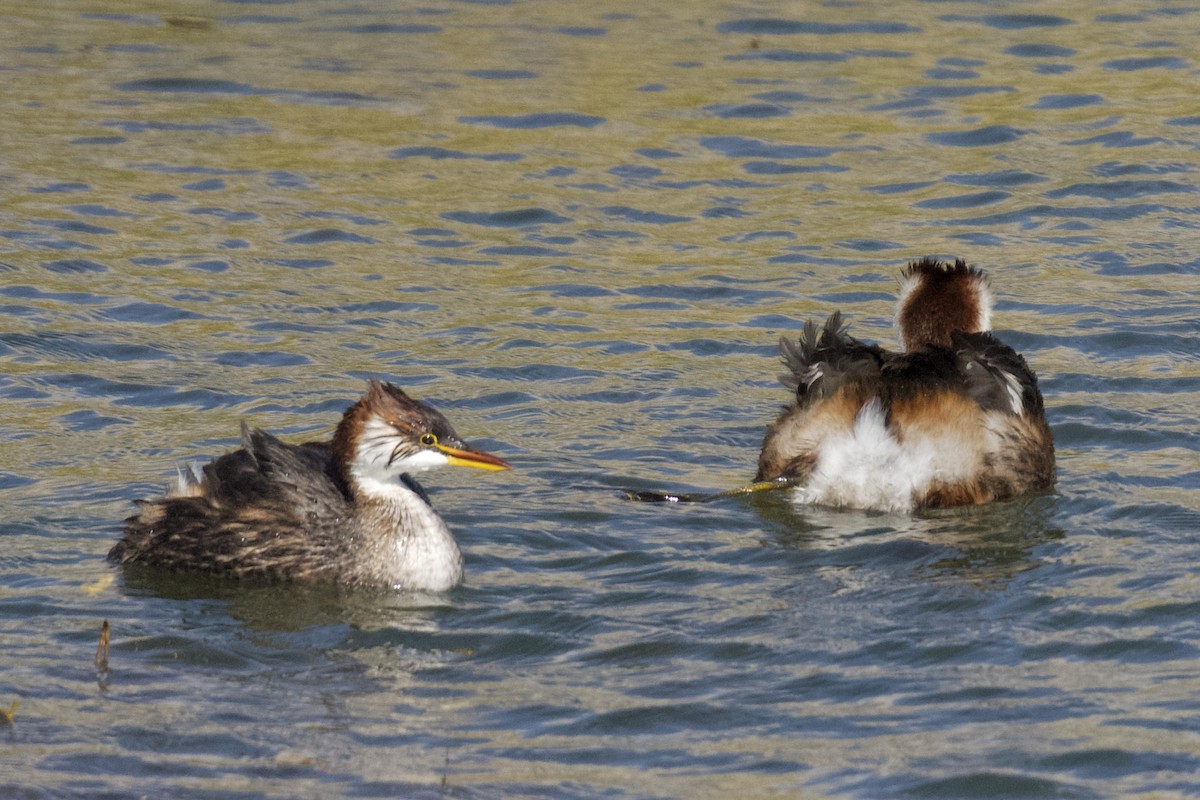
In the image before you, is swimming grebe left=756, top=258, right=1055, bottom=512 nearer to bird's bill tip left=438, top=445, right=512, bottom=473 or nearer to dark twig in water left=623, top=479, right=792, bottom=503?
dark twig in water left=623, top=479, right=792, bottom=503

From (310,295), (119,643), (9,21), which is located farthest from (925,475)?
(9,21)

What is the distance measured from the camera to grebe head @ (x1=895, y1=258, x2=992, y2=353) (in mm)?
8422

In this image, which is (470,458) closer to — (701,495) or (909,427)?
(701,495)

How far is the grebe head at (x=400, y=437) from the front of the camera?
724cm

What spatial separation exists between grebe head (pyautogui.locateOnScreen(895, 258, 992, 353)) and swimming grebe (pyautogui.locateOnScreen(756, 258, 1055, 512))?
0.98ft

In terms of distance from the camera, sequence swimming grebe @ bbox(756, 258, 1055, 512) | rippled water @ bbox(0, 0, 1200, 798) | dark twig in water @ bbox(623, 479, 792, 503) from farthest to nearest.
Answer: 1. dark twig in water @ bbox(623, 479, 792, 503)
2. swimming grebe @ bbox(756, 258, 1055, 512)
3. rippled water @ bbox(0, 0, 1200, 798)

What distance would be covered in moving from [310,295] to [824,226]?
338 centimetres

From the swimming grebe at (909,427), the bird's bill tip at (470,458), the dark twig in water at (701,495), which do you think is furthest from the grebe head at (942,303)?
the bird's bill tip at (470,458)

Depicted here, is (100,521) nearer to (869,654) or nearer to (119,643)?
(119,643)

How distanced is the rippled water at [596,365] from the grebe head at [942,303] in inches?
34.1

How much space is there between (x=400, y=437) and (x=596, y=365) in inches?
116

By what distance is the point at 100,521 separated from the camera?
796 centimetres

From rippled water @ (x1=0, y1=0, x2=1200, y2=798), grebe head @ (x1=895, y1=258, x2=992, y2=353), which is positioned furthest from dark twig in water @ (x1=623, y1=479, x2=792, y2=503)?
grebe head @ (x1=895, y1=258, x2=992, y2=353)

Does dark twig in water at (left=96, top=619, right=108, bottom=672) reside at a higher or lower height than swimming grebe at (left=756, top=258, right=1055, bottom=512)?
lower
